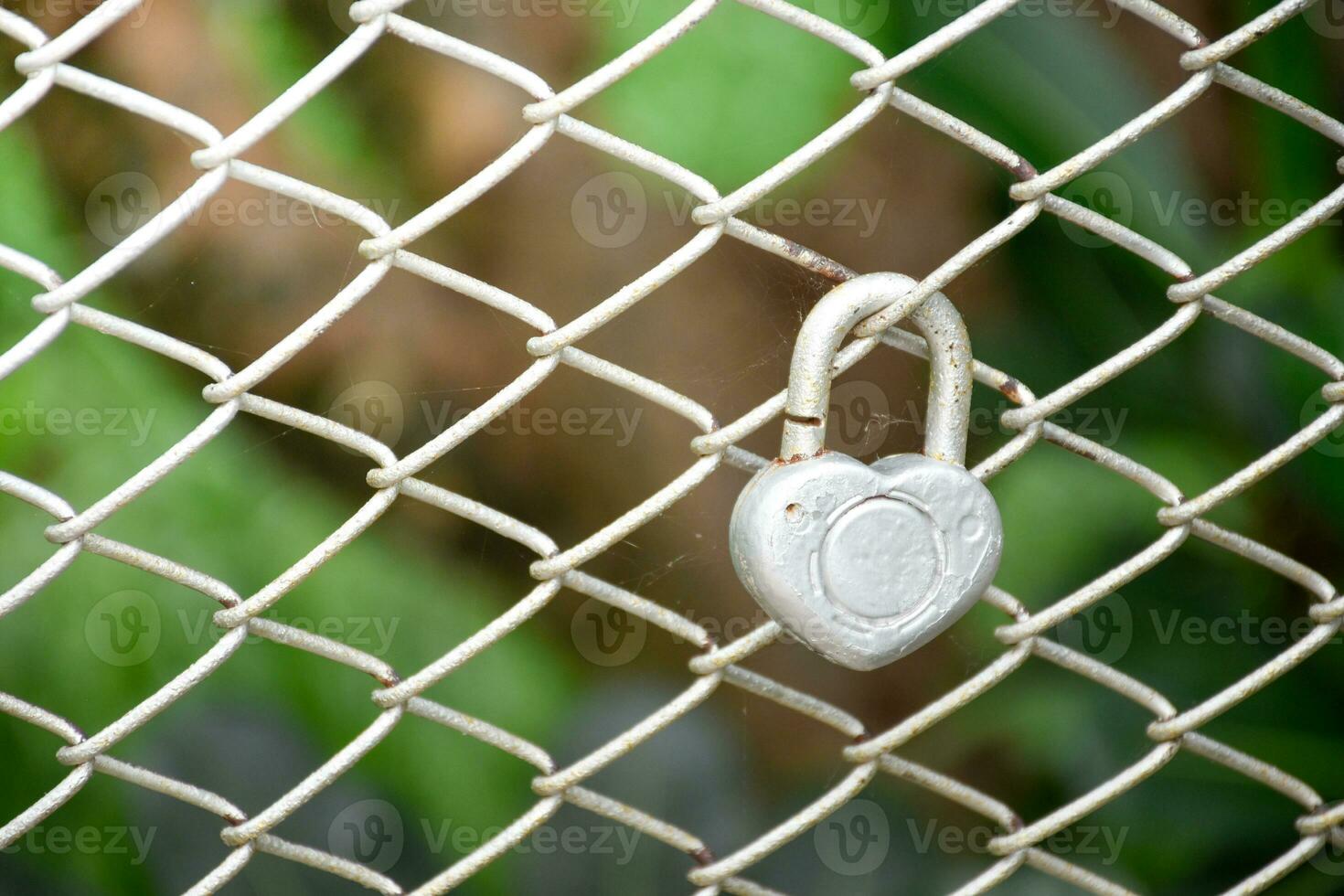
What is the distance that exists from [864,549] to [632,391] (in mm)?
243

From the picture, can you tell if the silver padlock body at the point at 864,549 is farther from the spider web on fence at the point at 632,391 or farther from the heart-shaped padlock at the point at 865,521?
the spider web on fence at the point at 632,391

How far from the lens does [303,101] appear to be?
714 millimetres

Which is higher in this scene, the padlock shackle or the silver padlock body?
the padlock shackle

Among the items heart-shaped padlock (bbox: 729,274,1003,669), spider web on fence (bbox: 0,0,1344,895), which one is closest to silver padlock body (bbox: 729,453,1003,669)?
heart-shaped padlock (bbox: 729,274,1003,669)

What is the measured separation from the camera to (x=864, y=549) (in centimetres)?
72

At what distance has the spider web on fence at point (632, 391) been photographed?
720mm

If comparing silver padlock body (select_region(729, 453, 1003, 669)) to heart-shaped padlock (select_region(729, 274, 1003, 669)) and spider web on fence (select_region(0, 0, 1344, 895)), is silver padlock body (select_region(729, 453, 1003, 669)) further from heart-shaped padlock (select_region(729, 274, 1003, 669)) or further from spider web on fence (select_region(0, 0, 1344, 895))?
spider web on fence (select_region(0, 0, 1344, 895))

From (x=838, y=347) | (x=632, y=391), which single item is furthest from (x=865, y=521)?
(x=632, y=391)

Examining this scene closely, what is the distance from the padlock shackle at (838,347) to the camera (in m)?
0.72

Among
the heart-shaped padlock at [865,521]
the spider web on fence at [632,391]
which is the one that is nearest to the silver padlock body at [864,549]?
the heart-shaped padlock at [865,521]

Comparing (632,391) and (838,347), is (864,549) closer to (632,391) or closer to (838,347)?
(838,347)

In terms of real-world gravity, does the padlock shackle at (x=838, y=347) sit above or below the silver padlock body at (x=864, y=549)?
above

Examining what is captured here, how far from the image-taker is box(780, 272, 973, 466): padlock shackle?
2.36 ft

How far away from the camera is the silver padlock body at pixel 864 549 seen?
0.71 metres
